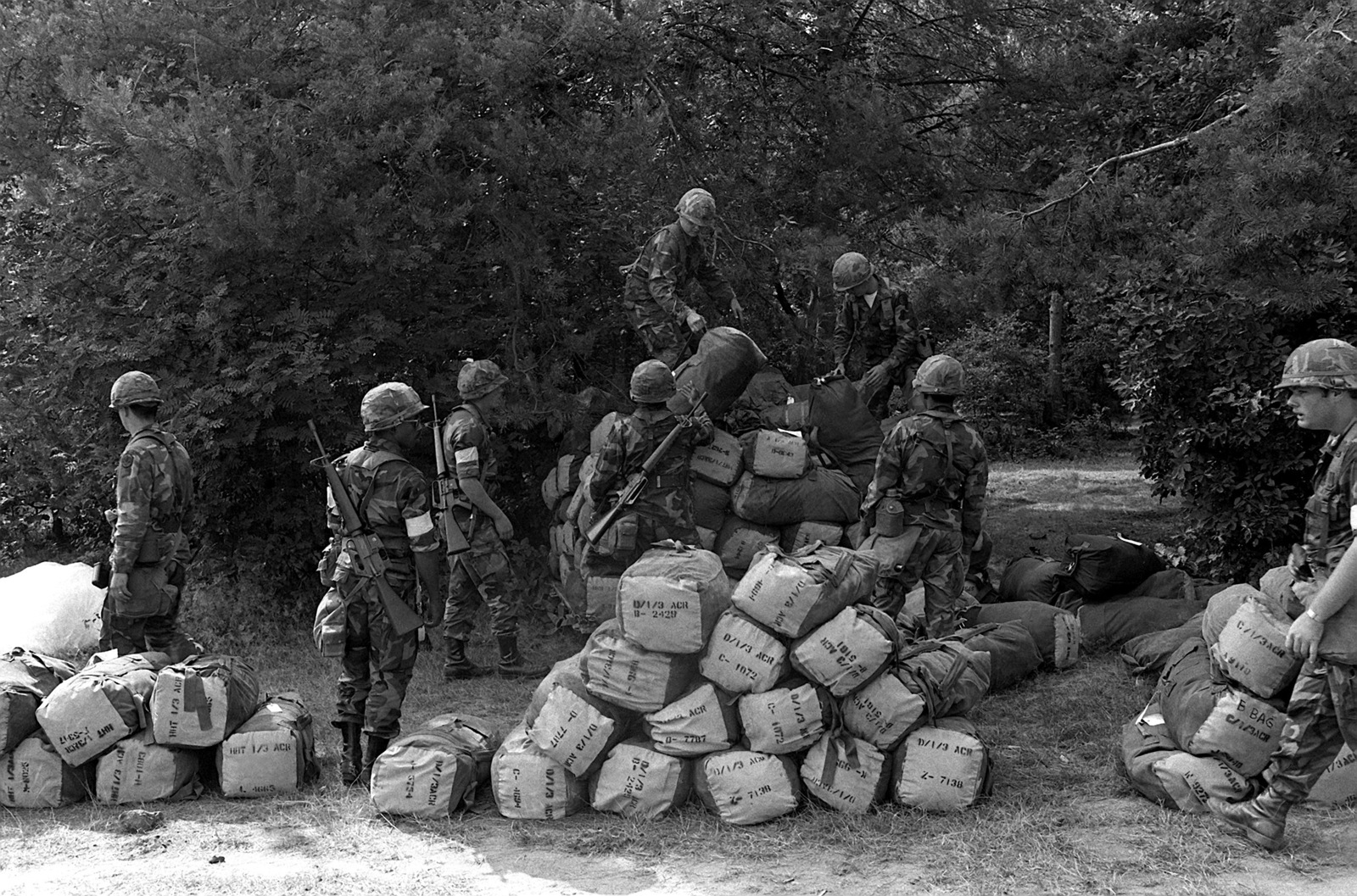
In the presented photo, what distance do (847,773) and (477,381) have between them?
376 centimetres

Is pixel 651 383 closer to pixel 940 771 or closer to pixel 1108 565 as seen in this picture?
pixel 940 771

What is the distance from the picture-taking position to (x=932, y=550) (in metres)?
7.49

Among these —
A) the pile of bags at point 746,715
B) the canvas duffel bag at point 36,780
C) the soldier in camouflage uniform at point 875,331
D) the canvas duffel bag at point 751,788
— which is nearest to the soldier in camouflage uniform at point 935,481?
the soldier in camouflage uniform at point 875,331

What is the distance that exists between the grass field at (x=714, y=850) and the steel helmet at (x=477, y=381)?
2.68 m

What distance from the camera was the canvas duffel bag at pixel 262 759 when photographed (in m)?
5.90

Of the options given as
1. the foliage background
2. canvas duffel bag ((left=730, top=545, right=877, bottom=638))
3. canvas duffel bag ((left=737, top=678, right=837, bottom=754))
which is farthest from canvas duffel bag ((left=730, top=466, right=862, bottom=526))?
canvas duffel bag ((left=737, top=678, right=837, bottom=754))

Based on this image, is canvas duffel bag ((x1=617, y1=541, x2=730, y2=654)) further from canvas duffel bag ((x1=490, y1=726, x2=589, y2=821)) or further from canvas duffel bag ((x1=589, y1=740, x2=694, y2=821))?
canvas duffel bag ((x1=490, y1=726, x2=589, y2=821))

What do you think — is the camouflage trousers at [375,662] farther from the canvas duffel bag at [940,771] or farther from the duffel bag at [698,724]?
the canvas duffel bag at [940,771]

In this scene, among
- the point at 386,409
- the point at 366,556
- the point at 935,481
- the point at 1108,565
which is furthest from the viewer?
the point at 1108,565

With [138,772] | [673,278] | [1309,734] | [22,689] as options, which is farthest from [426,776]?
[673,278]

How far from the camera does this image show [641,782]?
5.44 m

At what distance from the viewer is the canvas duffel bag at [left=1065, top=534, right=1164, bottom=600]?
8352 millimetres

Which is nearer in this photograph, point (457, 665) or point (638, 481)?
point (638, 481)

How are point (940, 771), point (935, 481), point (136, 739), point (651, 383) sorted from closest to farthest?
point (940, 771) → point (136, 739) → point (935, 481) → point (651, 383)
